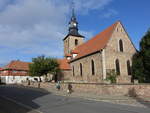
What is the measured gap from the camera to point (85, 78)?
32.3 m

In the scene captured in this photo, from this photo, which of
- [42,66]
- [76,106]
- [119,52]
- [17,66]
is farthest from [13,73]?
[76,106]

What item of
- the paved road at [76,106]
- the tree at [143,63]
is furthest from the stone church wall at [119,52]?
the paved road at [76,106]

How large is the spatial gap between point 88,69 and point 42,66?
13.4m

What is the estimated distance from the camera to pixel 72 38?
5116 cm

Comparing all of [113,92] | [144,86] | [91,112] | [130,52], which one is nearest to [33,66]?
[130,52]

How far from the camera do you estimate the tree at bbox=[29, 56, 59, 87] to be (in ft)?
131

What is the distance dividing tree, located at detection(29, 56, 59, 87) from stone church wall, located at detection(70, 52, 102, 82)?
6.20 metres

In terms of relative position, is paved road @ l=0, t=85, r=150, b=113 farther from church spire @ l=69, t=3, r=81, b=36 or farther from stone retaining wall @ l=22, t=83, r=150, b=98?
church spire @ l=69, t=3, r=81, b=36

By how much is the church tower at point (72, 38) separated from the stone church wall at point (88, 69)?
13.7m

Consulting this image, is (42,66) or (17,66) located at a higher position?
(17,66)

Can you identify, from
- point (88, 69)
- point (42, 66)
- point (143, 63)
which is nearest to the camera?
point (143, 63)

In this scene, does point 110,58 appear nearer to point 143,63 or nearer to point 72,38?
point 143,63

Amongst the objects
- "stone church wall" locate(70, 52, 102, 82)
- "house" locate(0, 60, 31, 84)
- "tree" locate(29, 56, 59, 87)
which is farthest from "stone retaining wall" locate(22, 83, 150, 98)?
"house" locate(0, 60, 31, 84)

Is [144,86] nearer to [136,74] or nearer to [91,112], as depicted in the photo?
[136,74]
